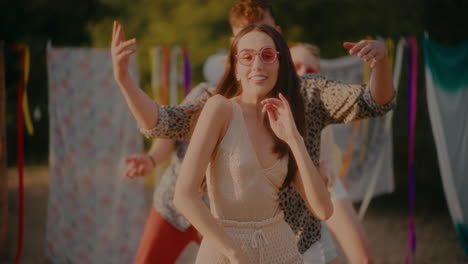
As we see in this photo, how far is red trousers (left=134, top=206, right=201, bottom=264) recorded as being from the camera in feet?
8.94

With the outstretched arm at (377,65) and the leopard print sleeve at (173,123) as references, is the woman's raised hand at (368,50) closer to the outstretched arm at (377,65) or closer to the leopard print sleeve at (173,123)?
the outstretched arm at (377,65)

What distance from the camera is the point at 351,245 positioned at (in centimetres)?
269

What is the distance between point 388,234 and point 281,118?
5.90 metres

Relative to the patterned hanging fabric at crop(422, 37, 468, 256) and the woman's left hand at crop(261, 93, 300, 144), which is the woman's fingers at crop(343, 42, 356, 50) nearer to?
the woman's left hand at crop(261, 93, 300, 144)

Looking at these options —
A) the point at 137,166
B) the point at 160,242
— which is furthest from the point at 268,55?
the point at 160,242

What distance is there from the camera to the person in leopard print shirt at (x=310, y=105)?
1961mm

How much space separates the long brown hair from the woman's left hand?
10cm

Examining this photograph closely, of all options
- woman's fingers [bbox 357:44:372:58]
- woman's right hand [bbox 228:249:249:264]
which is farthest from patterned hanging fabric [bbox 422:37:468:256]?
woman's right hand [bbox 228:249:249:264]

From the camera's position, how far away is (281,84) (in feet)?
6.36

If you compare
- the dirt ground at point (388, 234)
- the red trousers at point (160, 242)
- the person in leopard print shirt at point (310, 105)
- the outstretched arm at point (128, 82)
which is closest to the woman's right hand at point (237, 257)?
the person in leopard print shirt at point (310, 105)

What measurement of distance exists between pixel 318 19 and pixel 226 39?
6.66 ft

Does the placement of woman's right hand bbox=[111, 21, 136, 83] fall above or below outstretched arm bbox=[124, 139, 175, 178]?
above

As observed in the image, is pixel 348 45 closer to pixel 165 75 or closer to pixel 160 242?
pixel 160 242

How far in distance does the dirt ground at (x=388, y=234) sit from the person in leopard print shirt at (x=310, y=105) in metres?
4.00
